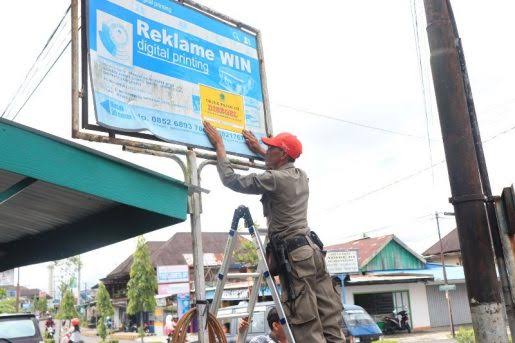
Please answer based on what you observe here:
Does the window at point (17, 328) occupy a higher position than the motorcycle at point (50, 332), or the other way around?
the window at point (17, 328)

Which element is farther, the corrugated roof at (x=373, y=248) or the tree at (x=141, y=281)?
the corrugated roof at (x=373, y=248)

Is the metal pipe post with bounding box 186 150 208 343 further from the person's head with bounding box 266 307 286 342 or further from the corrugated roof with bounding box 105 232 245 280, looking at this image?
the corrugated roof with bounding box 105 232 245 280

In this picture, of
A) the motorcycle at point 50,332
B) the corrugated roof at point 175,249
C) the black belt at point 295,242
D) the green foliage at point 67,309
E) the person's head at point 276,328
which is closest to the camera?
the black belt at point 295,242

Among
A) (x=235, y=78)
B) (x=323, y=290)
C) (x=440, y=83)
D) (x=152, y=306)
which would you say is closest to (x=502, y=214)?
(x=440, y=83)

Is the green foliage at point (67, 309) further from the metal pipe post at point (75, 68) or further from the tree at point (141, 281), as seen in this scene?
the metal pipe post at point (75, 68)

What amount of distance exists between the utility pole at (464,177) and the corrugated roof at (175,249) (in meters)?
38.6

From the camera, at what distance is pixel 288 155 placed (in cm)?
406

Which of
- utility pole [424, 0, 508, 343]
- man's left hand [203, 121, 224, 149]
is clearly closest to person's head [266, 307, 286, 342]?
man's left hand [203, 121, 224, 149]

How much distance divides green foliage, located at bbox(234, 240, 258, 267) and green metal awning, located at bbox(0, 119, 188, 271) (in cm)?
→ 2237

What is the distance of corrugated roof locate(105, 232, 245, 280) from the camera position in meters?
44.8

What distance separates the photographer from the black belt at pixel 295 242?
3652mm

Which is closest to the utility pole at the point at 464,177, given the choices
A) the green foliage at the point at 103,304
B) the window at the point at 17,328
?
the window at the point at 17,328

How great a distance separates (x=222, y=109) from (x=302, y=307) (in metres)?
2.13

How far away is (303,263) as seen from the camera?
3584 mm
